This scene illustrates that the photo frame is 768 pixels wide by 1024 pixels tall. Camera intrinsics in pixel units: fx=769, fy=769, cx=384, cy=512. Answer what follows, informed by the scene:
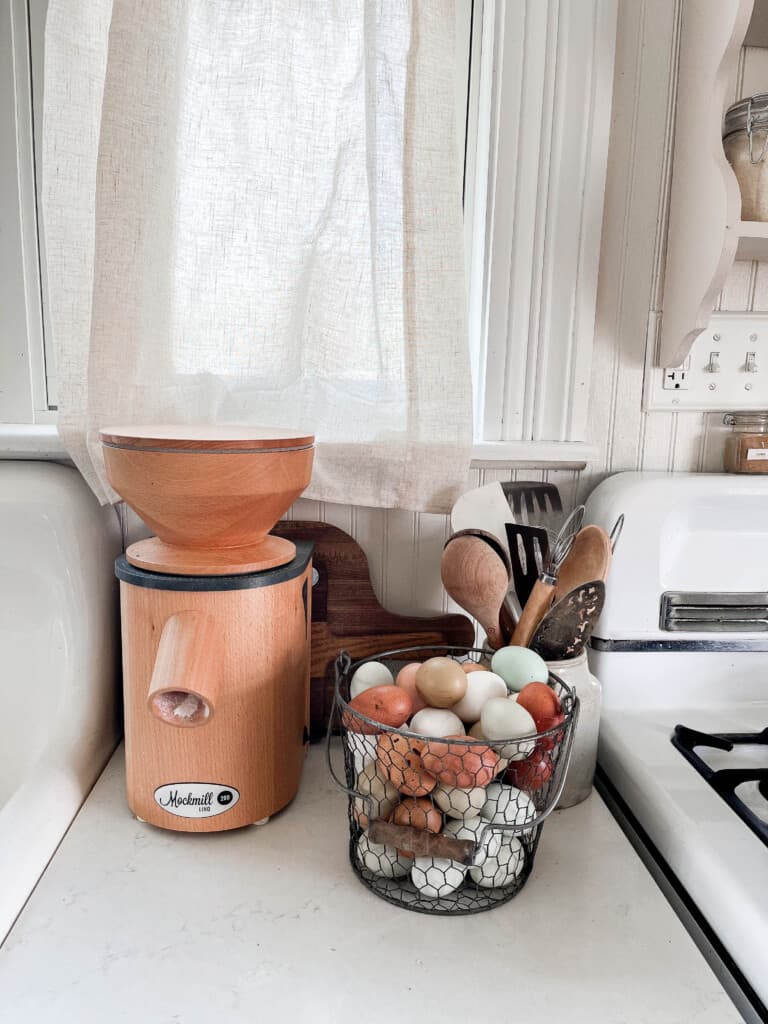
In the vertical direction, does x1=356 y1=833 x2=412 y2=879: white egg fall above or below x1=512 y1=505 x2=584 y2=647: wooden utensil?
below

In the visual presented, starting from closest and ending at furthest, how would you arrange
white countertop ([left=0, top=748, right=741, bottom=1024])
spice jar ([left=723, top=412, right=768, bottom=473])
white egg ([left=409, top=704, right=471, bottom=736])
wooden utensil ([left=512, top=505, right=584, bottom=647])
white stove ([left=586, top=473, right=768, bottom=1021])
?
white countertop ([left=0, top=748, right=741, bottom=1024]) < white egg ([left=409, top=704, right=471, bottom=736]) < wooden utensil ([left=512, top=505, right=584, bottom=647]) < white stove ([left=586, top=473, right=768, bottom=1021]) < spice jar ([left=723, top=412, right=768, bottom=473])

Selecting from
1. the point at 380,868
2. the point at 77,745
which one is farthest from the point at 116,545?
the point at 380,868

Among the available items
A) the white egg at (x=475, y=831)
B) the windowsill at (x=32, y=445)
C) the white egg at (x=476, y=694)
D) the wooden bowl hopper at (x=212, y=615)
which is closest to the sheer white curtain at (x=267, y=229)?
the windowsill at (x=32, y=445)

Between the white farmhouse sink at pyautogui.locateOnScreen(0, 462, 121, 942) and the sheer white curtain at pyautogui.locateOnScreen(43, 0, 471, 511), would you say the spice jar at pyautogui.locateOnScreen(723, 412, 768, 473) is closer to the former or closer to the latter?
the sheer white curtain at pyautogui.locateOnScreen(43, 0, 471, 511)

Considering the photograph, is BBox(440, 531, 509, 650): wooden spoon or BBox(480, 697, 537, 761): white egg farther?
BBox(440, 531, 509, 650): wooden spoon

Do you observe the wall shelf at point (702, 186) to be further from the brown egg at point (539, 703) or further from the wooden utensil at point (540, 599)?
the brown egg at point (539, 703)

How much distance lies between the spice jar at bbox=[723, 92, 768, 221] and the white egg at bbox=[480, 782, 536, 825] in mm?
633

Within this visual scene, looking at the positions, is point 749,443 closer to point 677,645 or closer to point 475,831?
point 677,645

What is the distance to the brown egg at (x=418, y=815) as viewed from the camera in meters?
0.60

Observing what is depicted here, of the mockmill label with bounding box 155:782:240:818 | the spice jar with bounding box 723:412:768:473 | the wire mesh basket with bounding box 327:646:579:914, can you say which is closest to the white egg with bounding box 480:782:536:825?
the wire mesh basket with bounding box 327:646:579:914

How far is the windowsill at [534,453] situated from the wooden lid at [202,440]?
282mm

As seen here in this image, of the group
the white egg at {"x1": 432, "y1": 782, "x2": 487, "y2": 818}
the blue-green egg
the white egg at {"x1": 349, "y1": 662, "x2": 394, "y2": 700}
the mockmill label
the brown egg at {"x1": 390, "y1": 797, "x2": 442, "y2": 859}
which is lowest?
the mockmill label

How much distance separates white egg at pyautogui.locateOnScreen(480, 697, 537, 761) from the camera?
0.61 meters

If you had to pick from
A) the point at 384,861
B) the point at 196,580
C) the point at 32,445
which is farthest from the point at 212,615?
the point at 32,445
